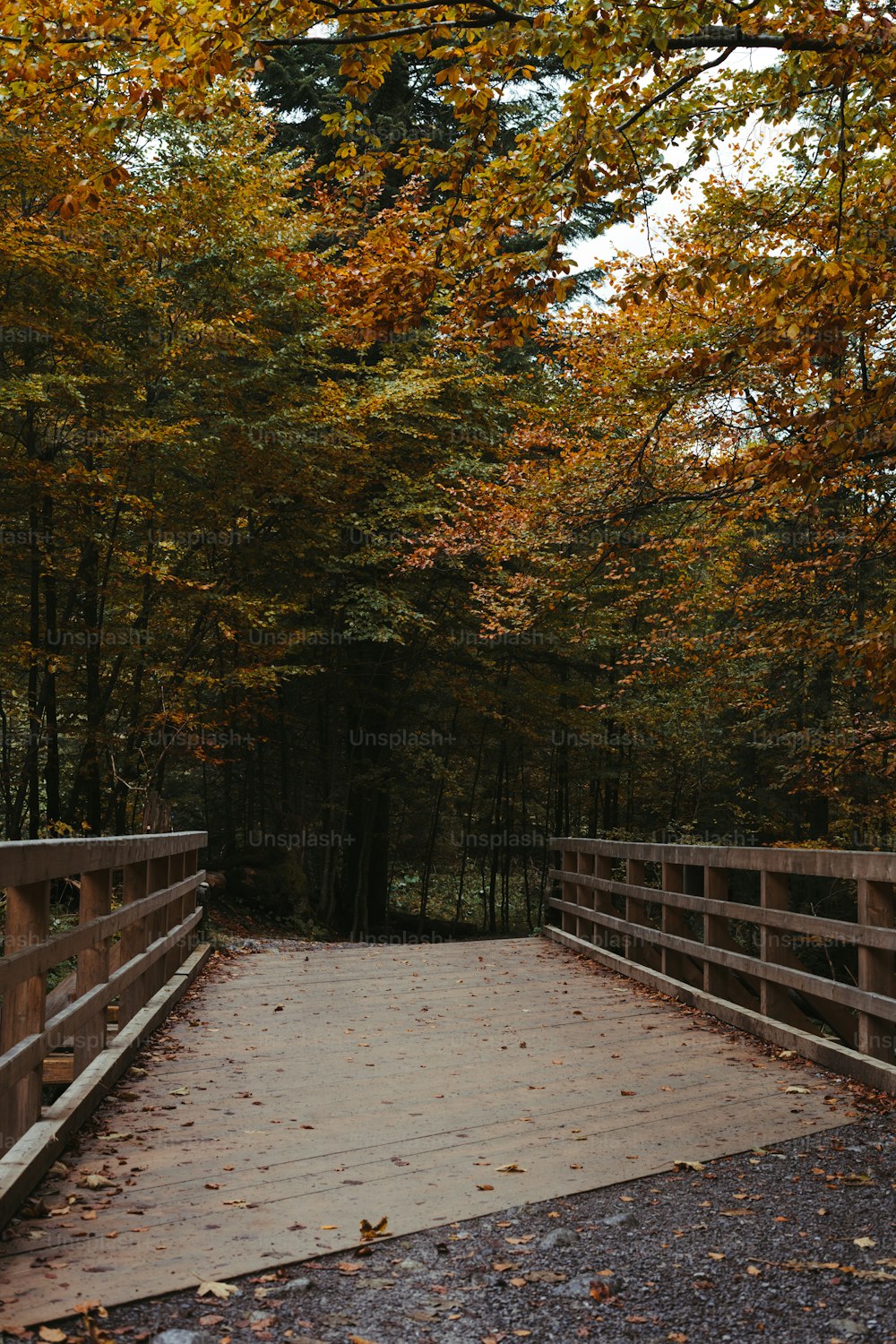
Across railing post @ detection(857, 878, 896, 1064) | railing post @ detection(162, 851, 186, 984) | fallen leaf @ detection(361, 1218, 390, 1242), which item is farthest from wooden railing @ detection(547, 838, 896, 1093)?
railing post @ detection(162, 851, 186, 984)

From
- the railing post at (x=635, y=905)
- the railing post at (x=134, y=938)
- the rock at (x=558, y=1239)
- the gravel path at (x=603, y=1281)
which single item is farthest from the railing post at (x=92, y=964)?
the railing post at (x=635, y=905)

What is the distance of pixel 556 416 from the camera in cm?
1669

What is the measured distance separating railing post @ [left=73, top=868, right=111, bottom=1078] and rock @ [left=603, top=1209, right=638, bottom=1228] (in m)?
2.23

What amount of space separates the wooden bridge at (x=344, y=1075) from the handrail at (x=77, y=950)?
14 mm

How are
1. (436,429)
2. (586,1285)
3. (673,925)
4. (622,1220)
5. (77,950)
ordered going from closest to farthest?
(586,1285) → (622,1220) → (77,950) → (673,925) → (436,429)

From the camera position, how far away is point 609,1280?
3084 millimetres

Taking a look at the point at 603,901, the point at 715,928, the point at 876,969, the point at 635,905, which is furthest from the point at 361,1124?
the point at 603,901

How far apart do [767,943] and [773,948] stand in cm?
4

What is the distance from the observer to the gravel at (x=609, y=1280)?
278cm

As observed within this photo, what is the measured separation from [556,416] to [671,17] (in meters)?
10.9

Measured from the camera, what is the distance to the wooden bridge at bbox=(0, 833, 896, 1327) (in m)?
3.43

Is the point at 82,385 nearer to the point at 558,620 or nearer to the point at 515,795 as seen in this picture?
the point at 558,620

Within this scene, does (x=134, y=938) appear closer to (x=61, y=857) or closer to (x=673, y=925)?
(x=61, y=857)

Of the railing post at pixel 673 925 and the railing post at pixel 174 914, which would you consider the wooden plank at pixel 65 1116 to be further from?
the railing post at pixel 673 925
